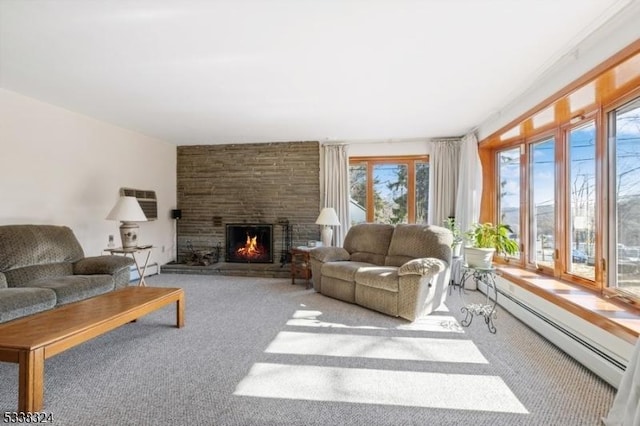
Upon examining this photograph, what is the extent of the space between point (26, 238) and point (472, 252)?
14.3ft

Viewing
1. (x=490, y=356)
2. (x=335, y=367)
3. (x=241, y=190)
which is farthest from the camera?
(x=241, y=190)

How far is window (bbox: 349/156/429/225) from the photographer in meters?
5.55

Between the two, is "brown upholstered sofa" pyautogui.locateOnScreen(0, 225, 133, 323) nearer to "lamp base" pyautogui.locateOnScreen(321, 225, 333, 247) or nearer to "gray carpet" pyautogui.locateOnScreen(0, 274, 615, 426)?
"gray carpet" pyautogui.locateOnScreen(0, 274, 615, 426)

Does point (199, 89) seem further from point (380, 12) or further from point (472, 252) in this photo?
point (472, 252)

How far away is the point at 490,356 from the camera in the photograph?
8.01 ft

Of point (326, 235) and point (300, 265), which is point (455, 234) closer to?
point (326, 235)

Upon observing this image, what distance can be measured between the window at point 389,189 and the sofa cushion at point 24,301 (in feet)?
13.8

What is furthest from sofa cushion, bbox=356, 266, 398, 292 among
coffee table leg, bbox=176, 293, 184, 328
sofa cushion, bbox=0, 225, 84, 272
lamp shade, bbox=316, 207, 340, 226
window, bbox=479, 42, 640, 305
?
sofa cushion, bbox=0, 225, 84, 272

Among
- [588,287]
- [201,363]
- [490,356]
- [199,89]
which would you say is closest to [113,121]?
[199,89]

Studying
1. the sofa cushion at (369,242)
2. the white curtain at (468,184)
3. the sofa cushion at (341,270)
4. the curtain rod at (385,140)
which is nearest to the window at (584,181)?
the white curtain at (468,184)

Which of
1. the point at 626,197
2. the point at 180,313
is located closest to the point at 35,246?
the point at 180,313

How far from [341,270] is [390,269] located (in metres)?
0.59

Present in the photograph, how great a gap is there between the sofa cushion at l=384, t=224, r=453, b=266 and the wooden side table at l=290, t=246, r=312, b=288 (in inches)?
48.9

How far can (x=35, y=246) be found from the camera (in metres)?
3.12
